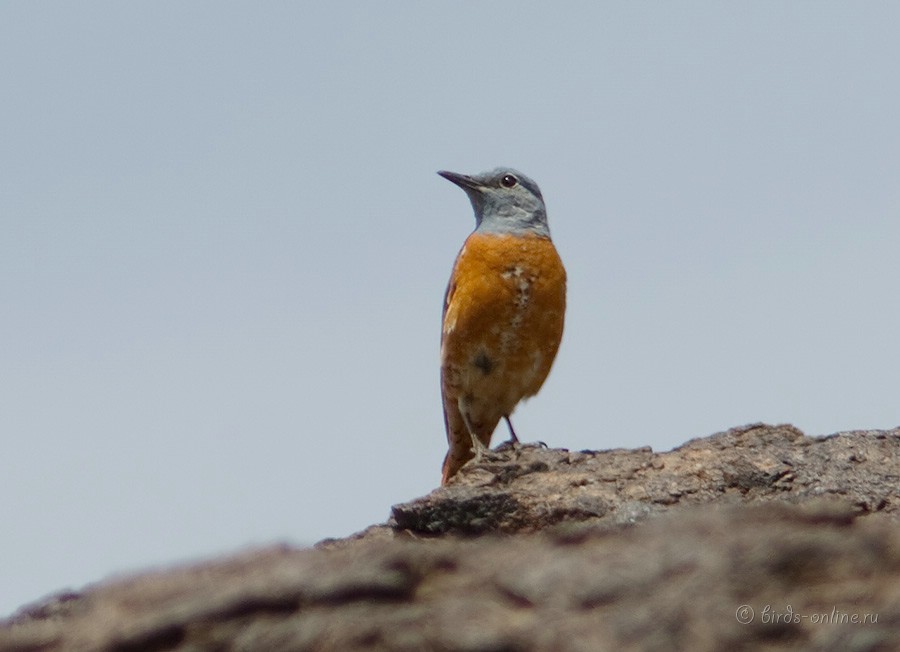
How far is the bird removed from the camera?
12.7m

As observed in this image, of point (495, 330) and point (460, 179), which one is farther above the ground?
point (460, 179)

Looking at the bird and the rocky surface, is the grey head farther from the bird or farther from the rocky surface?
the rocky surface

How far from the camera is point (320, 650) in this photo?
14.6ft

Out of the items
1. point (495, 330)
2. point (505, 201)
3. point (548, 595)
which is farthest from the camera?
point (505, 201)

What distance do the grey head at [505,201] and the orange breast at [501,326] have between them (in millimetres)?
630

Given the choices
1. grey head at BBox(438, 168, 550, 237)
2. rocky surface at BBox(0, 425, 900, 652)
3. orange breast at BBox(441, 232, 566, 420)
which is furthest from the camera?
grey head at BBox(438, 168, 550, 237)

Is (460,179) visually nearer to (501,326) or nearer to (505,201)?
(505,201)

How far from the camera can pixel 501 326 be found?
12633 millimetres

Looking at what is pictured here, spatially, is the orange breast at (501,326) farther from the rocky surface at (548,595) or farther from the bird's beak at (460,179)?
the rocky surface at (548,595)

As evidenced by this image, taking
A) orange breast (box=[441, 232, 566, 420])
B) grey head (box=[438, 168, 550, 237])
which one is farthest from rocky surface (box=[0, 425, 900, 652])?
grey head (box=[438, 168, 550, 237])

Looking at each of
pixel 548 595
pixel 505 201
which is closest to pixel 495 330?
pixel 505 201

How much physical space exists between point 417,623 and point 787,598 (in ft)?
3.65

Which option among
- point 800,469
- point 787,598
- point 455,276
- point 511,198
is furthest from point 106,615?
point 511,198

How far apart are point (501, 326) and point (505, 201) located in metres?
1.91
